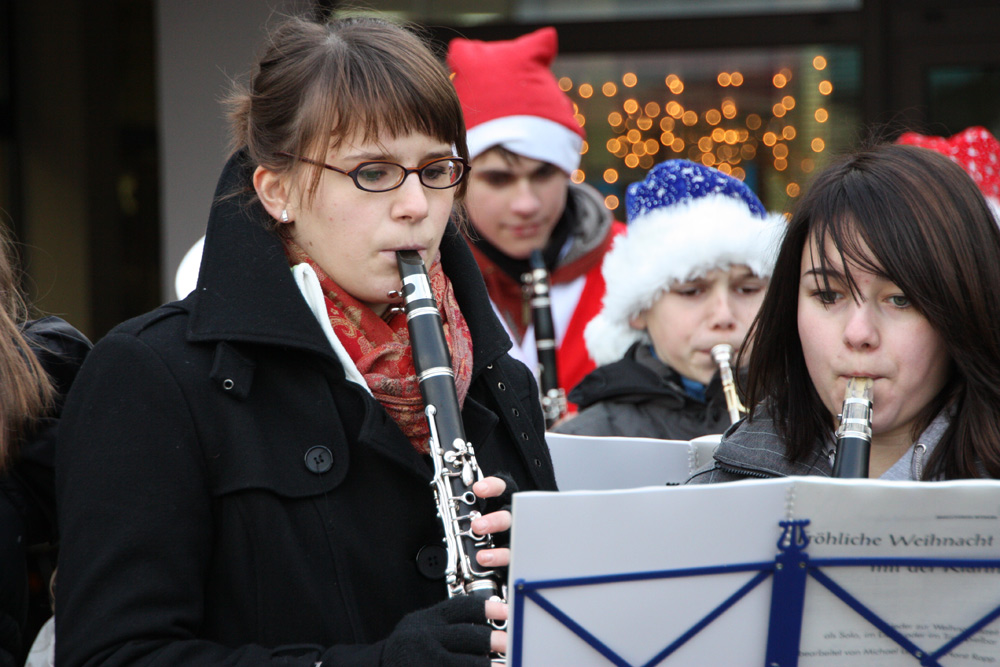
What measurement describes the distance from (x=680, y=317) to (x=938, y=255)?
123 cm

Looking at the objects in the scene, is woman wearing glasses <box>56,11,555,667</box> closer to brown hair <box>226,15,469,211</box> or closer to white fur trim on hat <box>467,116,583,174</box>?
brown hair <box>226,15,469,211</box>

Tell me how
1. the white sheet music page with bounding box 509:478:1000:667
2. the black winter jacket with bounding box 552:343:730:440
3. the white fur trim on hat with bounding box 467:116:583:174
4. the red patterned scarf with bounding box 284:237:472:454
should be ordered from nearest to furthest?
the white sheet music page with bounding box 509:478:1000:667, the red patterned scarf with bounding box 284:237:472:454, the black winter jacket with bounding box 552:343:730:440, the white fur trim on hat with bounding box 467:116:583:174

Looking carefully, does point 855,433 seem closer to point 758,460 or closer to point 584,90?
point 758,460

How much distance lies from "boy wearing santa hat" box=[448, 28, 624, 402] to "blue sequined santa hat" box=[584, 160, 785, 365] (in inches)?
15.3

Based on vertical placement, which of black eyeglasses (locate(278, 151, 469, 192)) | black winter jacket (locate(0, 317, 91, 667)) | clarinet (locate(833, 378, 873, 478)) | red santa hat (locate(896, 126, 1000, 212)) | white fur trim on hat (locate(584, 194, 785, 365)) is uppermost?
red santa hat (locate(896, 126, 1000, 212))

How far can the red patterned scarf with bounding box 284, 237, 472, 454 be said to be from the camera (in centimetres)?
172

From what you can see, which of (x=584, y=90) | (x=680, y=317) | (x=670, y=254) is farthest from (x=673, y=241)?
(x=584, y=90)

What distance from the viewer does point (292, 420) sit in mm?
1668

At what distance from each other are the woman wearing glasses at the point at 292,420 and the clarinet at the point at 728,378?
3.41 ft

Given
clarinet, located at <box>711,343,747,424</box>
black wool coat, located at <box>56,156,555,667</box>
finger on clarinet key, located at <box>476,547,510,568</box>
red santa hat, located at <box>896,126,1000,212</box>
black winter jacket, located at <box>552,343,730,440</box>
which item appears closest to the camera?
black wool coat, located at <box>56,156,555,667</box>

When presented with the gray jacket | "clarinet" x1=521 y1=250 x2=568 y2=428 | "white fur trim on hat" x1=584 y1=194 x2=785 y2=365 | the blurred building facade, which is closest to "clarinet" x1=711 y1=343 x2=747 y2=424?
"white fur trim on hat" x1=584 y1=194 x2=785 y2=365

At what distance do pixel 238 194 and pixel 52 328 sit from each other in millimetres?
646

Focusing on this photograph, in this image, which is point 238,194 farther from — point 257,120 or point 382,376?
point 382,376

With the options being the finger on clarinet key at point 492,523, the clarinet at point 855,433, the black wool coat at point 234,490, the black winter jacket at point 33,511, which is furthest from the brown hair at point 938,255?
the black winter jacket at point 33,511
